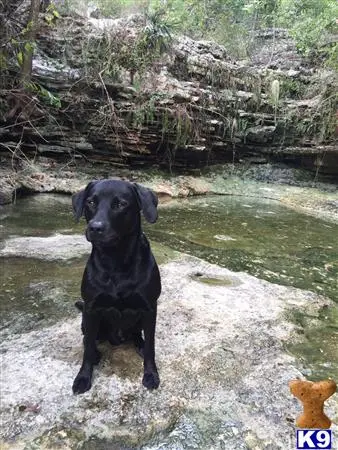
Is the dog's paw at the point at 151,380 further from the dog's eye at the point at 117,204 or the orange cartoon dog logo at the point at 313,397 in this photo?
the dog's eye at the point at 117,204

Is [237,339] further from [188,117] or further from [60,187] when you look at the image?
[188,117]

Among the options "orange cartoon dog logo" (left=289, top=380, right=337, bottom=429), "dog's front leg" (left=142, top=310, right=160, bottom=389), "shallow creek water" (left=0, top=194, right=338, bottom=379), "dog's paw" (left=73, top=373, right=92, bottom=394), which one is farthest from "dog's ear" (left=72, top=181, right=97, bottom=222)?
"orange cartoon dog logo" (left=289, top=380, right=337, bottom=429)

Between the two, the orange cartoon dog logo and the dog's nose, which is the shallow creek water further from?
the dog's nose

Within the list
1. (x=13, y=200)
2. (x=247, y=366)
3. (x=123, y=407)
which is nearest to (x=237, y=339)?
(x=247, y=366)

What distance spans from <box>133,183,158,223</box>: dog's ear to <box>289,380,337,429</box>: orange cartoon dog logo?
3.04ft

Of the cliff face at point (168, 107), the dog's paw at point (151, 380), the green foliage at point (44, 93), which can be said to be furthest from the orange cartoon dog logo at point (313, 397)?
the cliff face at point (168, 107)

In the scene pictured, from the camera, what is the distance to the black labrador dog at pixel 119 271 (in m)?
1.95

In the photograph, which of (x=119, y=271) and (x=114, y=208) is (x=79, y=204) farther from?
(x=119, y=271)

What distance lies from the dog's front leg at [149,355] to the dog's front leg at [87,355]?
252 millimetres

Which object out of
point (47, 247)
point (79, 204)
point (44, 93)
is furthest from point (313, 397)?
point (44, 93)

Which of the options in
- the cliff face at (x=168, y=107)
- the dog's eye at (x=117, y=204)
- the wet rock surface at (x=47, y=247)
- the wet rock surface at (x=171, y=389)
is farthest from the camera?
the cliff face at (x=168, y=107)

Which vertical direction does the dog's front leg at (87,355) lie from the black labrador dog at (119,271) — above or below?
below

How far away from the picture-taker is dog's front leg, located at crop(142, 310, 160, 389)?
6.98 feet

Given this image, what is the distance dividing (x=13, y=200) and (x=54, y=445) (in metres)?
4.62
